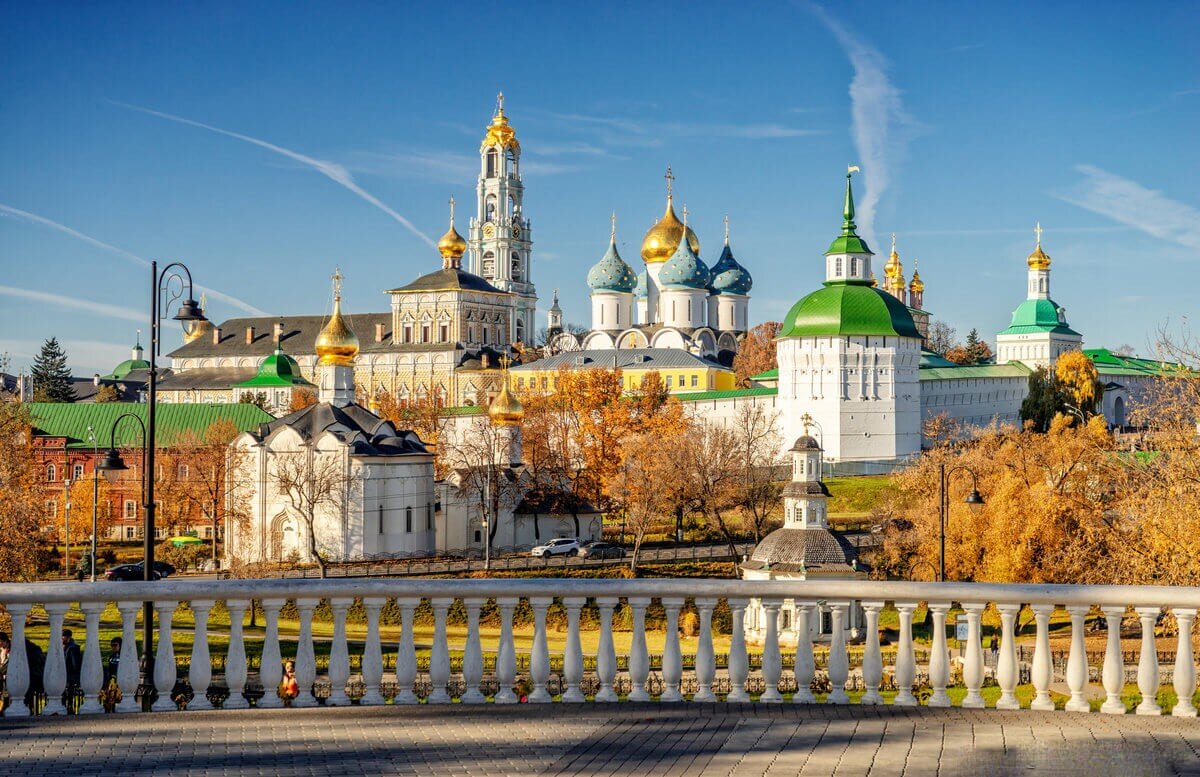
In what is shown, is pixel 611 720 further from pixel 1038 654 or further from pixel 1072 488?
pixel 1072 488

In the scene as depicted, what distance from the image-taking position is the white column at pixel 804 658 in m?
8.36

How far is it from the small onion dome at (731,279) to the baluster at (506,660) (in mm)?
101705

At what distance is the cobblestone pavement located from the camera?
709 centimetres

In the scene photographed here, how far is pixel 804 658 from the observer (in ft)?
27.6

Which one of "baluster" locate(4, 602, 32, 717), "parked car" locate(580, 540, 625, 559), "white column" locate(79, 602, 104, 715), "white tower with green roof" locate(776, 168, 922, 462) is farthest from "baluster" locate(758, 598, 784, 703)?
"white tower with green roof" locate(776, 168, 922, 462)

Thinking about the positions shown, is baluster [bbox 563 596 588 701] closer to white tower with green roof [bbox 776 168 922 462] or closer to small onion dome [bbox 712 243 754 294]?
white tower with green roof [bbox 776 168 922 462]

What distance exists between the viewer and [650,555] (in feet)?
166

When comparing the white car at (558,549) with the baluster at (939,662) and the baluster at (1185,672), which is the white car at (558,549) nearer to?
the baluster at (939,662)

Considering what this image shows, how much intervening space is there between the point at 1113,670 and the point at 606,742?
2.65 meters

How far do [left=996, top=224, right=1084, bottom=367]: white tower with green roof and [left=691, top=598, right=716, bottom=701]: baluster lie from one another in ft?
320

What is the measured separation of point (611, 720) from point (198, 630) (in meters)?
2.23

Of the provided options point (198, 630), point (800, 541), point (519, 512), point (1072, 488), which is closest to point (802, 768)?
point (198, 630)

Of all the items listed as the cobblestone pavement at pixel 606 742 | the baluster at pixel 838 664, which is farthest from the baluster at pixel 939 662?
the baluster at pixel 838 664

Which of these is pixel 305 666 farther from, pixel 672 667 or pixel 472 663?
pixel 672 667
